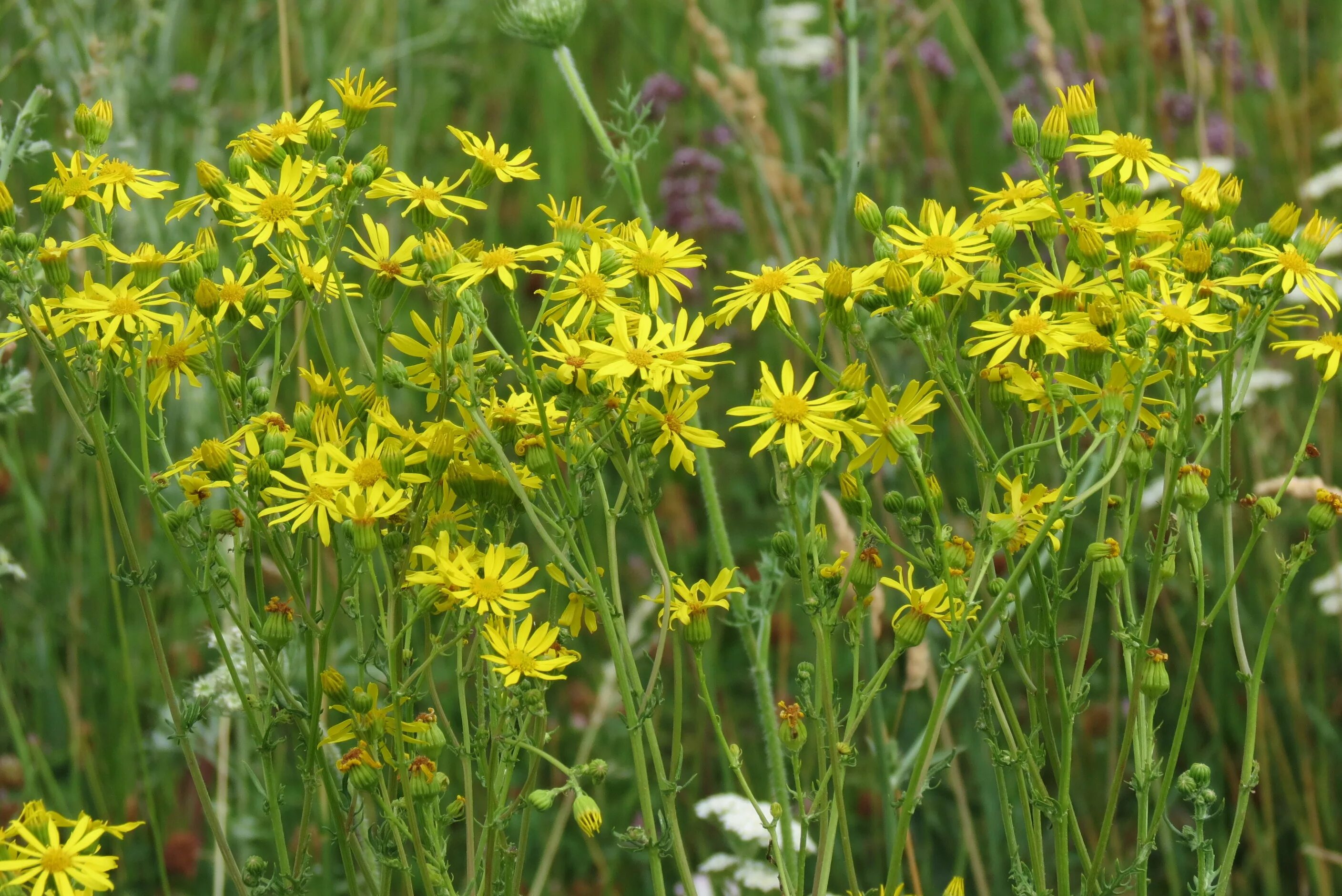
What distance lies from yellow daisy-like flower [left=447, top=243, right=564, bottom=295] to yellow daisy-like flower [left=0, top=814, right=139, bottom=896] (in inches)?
31.6

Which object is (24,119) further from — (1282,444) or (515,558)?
(1282,444)

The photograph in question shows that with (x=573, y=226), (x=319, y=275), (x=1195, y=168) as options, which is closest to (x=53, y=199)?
(x=319, y=275)

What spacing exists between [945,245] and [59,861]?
140 centimetres

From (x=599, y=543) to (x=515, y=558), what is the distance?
2.61m

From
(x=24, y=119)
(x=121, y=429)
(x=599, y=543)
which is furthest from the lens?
(x=599, y=543)

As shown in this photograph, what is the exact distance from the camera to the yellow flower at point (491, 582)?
5.28 feet

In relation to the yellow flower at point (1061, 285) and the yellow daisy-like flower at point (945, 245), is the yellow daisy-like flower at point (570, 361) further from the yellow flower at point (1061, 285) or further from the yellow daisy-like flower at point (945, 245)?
the yellow flower at point (1061, 285)

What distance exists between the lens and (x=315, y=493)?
169 centimetres

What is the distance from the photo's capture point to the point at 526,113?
636 cm

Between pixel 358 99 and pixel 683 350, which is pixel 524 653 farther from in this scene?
pixel 358 99

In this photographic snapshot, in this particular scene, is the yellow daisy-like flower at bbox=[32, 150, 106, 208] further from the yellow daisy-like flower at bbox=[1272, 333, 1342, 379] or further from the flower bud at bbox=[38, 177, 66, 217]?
the yellow daisy-like flower at bbox=[1272, 333, 1342, 379]

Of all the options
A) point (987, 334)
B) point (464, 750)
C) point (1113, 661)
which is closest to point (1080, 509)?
point (987, 334)

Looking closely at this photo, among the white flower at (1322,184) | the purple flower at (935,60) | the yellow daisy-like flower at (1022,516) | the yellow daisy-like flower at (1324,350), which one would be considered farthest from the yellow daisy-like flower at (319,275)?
the purple flower at (935,60)

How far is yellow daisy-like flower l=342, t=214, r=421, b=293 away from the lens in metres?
1.86
